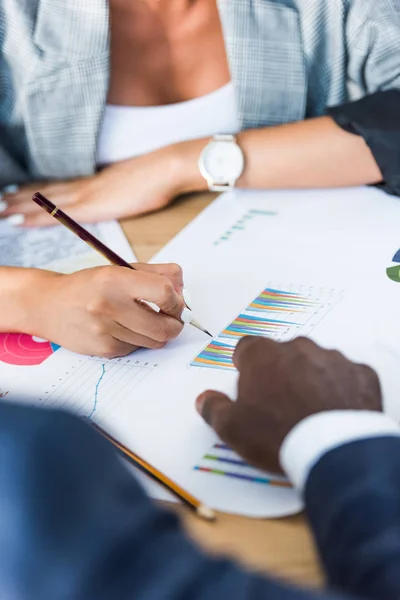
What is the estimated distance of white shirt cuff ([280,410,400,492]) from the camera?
1.44 ft

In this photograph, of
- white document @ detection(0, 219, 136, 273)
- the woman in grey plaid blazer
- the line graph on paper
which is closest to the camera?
the line graph on paper

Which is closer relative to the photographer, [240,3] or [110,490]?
[110,490]

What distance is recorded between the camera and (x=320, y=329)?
647mm

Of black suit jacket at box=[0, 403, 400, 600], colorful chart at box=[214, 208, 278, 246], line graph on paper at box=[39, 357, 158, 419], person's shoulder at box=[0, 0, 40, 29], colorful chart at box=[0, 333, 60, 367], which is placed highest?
person's shoulder at box=[0, 0, 40, 29]

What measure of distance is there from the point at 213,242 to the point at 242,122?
276mm

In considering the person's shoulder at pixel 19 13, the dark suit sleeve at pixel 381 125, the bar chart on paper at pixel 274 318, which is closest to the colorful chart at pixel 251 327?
the bar chart on paper at pixel 274 318

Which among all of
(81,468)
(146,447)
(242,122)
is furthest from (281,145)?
(81,468)

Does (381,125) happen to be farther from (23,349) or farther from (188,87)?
(23,349)

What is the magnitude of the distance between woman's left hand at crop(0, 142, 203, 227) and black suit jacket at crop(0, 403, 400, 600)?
0.59 metres

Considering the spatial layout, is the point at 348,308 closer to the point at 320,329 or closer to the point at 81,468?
the point at 320,329

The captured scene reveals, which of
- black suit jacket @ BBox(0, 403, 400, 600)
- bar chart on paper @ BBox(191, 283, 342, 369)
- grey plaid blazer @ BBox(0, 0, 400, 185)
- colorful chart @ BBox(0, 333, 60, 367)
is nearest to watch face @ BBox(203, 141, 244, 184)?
grey plaid blazer @ BBox(0, 0, 400, 185)

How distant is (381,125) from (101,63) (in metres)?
0.39

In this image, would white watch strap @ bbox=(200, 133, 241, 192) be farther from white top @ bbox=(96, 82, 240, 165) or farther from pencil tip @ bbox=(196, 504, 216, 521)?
pencil tip @ bbox=(196, 504, 216, 521)

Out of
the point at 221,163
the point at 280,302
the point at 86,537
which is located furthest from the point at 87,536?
the point at 221,163
